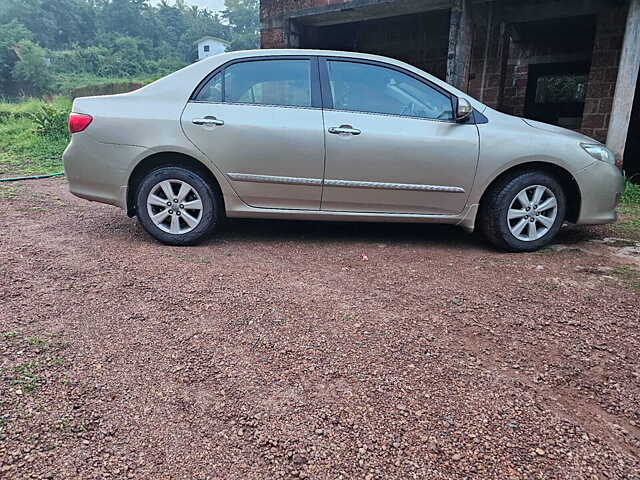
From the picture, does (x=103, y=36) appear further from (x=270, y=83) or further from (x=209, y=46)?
(x=270, y=83)

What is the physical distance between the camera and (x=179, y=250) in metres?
3.67

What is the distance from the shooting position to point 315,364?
2.12 meters

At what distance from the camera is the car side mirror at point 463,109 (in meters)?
3.56

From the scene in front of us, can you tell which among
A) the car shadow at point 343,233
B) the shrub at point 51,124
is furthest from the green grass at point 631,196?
the shrub at point 51,124

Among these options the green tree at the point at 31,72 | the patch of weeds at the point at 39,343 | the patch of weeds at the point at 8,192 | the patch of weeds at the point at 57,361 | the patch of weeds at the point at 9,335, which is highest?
the green tree at the point at 31,72

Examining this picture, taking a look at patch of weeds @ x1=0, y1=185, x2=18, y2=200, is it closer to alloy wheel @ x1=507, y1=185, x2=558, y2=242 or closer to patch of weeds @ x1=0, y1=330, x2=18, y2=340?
patch of weeds @ x1=0, y1=330, x2=18, y2=340

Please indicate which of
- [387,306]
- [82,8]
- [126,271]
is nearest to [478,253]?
[387,306]

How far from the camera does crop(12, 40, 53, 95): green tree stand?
50219 mm

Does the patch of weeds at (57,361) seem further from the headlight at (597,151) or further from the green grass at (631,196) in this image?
the green grass at (631,196)

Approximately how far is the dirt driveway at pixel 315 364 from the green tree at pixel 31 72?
56208 mm

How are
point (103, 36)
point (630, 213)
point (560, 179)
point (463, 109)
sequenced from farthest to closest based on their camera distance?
point (103, 36) < point (630, 213) < point (560, 179) < point (463, 109)

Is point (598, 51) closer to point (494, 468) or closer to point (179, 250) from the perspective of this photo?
point (179, 250)

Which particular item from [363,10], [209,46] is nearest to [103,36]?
[209,46]

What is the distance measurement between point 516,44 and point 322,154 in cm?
717
